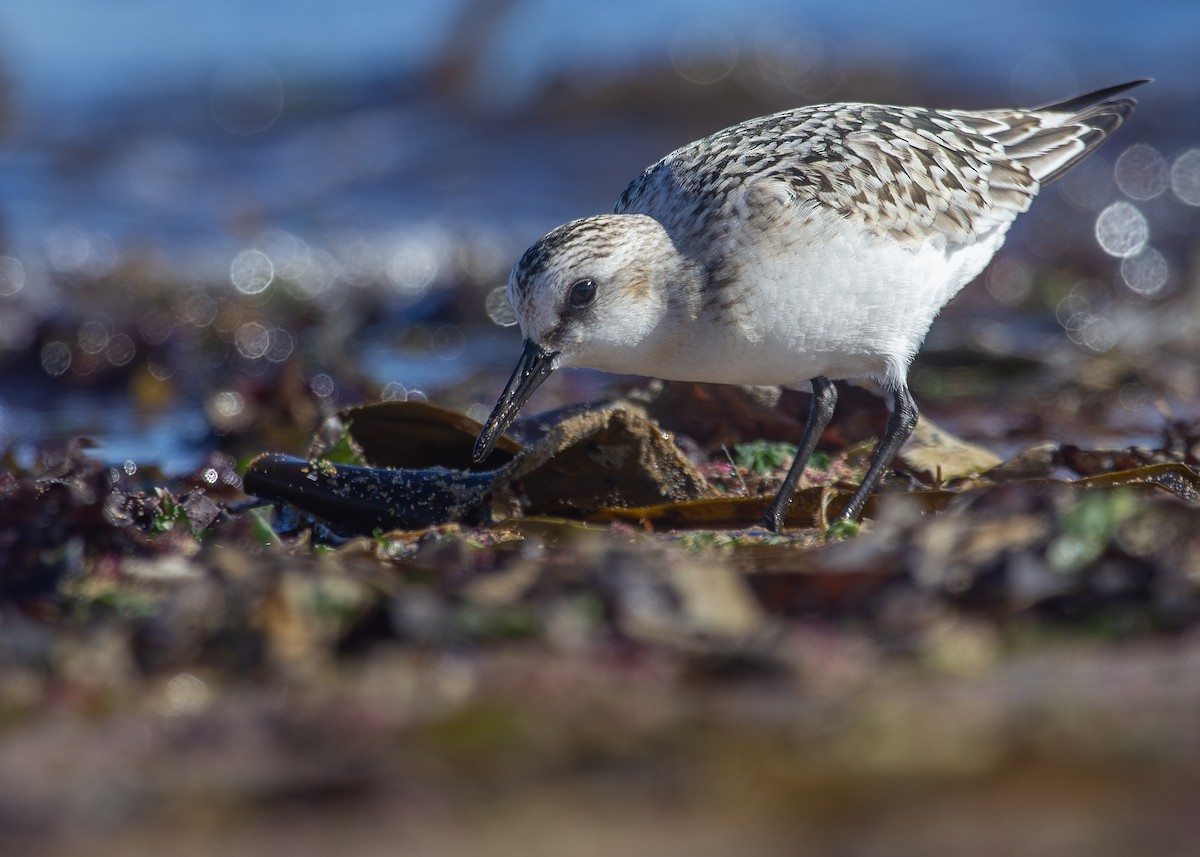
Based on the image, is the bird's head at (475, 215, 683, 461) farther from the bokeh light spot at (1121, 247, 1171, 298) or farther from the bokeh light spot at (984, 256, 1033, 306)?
the bokeh light spot at (1121, 247, 1171, 298)

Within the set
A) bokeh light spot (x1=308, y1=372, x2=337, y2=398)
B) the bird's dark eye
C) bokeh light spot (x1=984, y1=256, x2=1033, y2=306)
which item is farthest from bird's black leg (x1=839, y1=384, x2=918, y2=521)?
bokeh light spot (x1=984, y1=256, x2=1033, y2=306)

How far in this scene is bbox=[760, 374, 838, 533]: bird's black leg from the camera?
4230mm

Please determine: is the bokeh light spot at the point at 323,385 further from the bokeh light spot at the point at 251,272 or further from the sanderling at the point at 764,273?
the bokeh light spot at the point at 251,272

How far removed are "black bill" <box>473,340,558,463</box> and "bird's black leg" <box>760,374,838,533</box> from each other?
2.55 feet

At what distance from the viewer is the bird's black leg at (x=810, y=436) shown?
4230 mm

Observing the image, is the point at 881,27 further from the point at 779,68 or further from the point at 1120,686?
the point at 1120,686

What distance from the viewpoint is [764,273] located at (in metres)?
4.32

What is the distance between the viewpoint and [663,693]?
8.34 feet

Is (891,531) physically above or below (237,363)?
above

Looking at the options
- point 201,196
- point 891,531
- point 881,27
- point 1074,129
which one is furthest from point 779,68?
point 891,531

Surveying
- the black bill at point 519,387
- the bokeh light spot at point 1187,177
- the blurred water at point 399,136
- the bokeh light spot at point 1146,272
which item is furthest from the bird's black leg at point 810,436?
the bokeh light spot at point 1187,177

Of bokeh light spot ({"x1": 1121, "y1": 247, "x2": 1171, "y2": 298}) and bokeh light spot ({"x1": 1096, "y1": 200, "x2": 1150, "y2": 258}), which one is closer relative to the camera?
bokeh light spot ({"x1": 1121, "y1": 247, "x2": 1171, "y2": 298})

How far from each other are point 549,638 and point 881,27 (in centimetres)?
1607

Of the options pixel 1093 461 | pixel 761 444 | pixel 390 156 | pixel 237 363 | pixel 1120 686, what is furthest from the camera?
pixel 390 156
